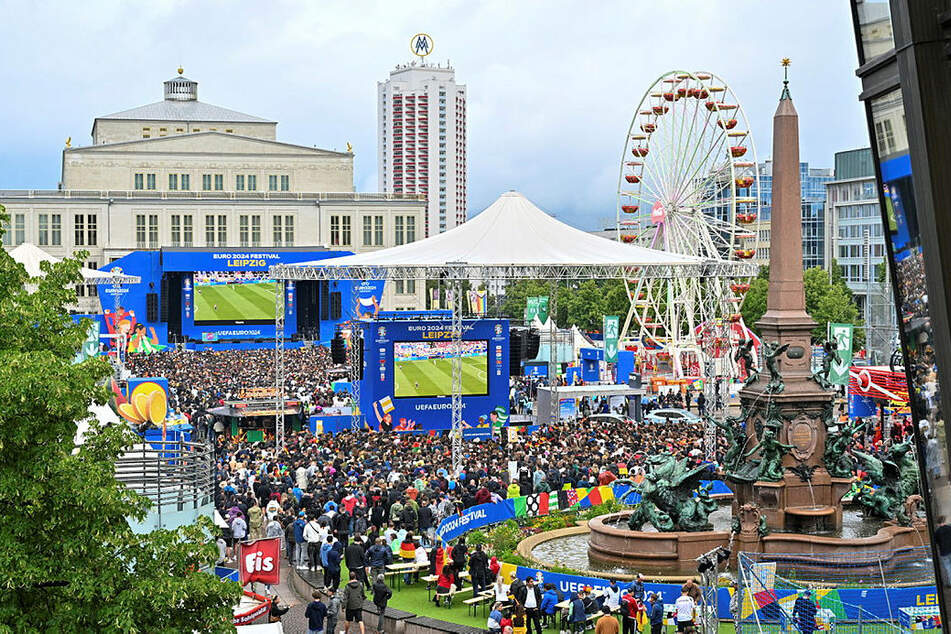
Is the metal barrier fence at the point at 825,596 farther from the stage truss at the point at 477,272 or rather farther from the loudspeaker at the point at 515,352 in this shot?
the loudspeaker at the point at 515,352

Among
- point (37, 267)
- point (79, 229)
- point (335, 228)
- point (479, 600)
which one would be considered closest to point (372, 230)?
point (335, 228)

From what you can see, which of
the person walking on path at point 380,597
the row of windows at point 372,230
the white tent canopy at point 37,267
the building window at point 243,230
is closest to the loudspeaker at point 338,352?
the white tent canopy at point 37,267

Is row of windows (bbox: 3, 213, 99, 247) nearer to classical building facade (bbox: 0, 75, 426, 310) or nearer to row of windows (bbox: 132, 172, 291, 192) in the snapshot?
classical building facade (bbox: 0, 75, 426, 310)

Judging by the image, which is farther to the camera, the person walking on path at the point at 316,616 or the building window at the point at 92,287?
the building window at the point at 92,287

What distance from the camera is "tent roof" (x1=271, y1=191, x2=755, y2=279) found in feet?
129

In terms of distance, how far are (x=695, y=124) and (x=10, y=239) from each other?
54.9 metres

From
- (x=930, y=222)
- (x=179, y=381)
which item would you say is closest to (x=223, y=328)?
(x=179, y=381)

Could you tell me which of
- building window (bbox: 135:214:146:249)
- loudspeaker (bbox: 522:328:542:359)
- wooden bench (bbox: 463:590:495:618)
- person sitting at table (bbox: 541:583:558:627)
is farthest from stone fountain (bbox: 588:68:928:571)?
building window (bbox: 135:214:146:249)

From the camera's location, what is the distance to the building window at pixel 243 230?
93375 millimetres

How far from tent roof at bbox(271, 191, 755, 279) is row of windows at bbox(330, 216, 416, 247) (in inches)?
2076

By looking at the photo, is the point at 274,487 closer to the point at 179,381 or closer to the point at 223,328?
the point at 179,381

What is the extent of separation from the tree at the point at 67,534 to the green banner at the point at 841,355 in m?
31.5

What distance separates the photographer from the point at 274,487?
90.9 ft

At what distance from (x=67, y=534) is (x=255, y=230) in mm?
84952
